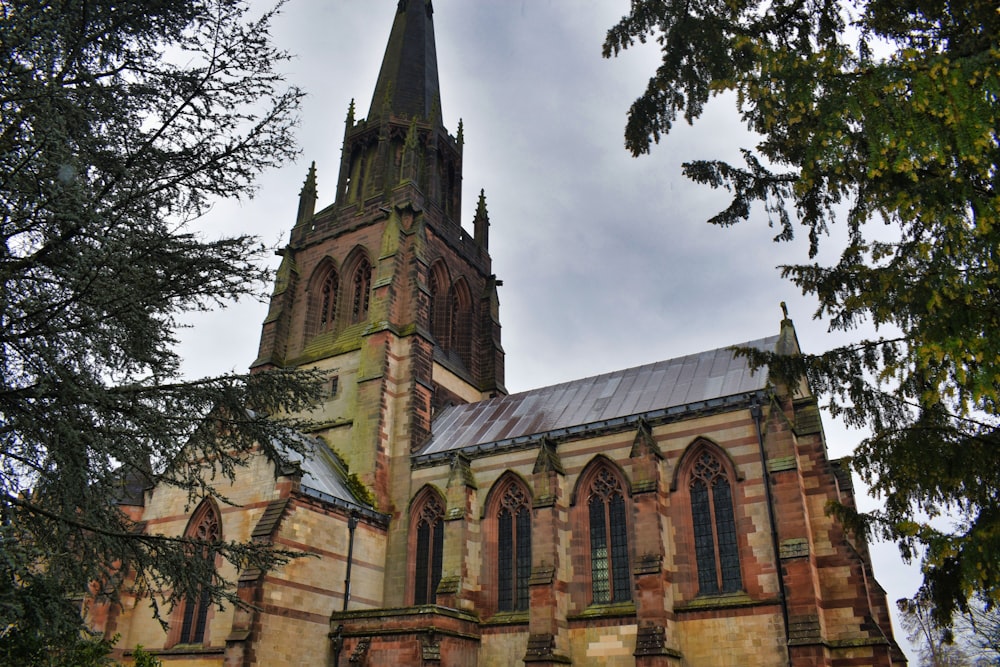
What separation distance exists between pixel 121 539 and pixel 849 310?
9.59 m

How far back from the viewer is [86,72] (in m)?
8.43

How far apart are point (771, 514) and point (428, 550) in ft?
35.4

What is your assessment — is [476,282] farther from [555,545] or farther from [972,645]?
[972,645]

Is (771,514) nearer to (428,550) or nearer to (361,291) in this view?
(428,550)

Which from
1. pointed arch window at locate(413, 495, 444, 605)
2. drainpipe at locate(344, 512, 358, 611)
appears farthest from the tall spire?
drainpipe at locate(344, 512, 358, 611)

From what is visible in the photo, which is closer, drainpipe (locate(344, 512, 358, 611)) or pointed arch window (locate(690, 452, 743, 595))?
pointed arch window (locate(690, 452, 743, 595))

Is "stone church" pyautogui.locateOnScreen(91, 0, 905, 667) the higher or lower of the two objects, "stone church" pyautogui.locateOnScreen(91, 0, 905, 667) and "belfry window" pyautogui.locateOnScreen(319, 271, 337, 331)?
the lower

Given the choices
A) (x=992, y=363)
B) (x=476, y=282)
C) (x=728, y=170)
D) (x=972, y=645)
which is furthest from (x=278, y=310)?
(x=972, y=645)

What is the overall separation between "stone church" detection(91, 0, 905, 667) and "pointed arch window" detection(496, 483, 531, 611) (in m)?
0.07

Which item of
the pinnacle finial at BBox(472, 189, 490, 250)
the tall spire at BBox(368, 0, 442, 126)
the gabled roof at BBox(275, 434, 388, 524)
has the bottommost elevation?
the gabled roof at BBox(275, 434, 388, 524)

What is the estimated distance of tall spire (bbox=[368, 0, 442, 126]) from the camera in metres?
35.7

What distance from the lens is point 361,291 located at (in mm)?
30281

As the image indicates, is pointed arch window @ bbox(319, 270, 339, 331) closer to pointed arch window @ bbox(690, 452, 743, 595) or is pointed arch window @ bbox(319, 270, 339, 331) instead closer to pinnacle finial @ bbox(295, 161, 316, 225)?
pinnacle finial @ bbox(295, 161, 316, 225)

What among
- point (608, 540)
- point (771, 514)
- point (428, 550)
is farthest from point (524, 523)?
point (771, 514)
